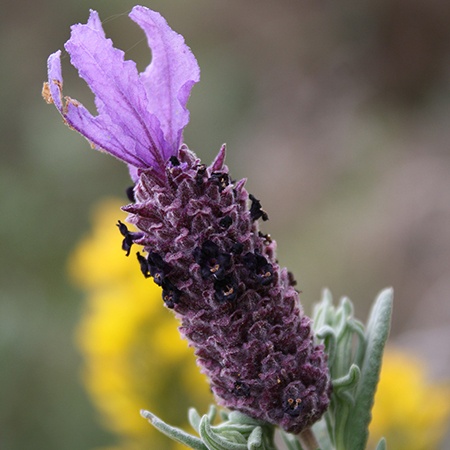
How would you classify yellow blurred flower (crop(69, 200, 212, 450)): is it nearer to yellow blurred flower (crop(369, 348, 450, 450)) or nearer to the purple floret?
yellow blurred flower (crop(369, 348, 450, 450))

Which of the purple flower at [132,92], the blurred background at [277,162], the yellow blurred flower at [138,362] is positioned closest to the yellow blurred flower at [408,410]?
the yellow blurred flower at [138,362]

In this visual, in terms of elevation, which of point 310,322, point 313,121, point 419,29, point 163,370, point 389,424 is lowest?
point 310,322

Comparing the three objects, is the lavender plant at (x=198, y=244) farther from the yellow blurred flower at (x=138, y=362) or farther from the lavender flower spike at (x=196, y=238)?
the yellow blurred flower at (x=138, y=362)

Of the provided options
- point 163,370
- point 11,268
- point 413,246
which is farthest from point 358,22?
point 163,370

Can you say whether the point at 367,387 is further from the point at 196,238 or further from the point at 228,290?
the point at 196,238

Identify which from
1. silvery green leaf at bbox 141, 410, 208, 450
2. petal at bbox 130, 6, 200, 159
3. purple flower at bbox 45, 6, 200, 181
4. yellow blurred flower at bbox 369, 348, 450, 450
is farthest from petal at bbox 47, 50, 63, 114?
yellow blurred flower at bbox 369, 348, 450, 450

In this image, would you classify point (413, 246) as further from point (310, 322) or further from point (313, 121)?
point (310, 322)
